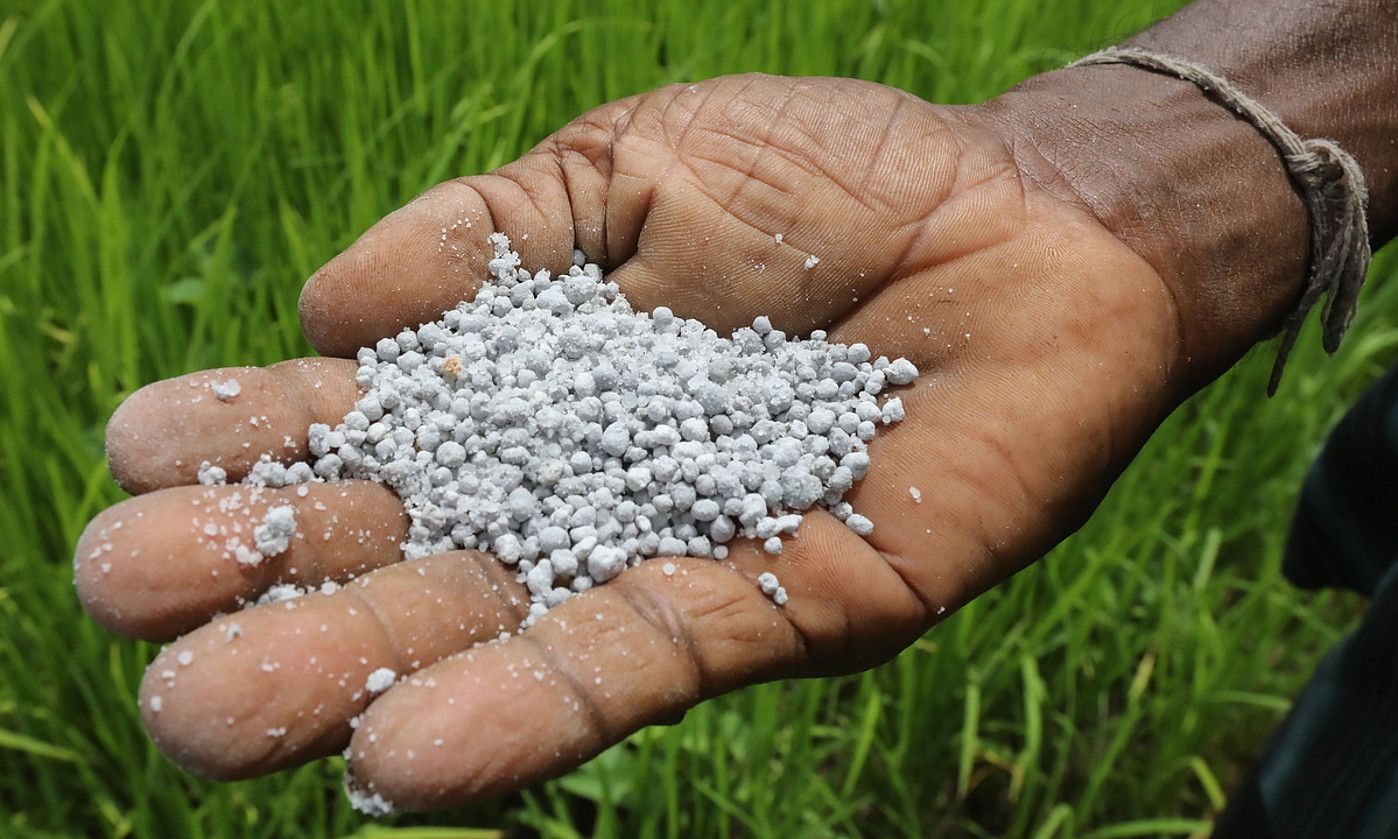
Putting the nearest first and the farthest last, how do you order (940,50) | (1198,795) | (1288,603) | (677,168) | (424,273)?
(424,273)
(677,168)
(1288,603)
(1198,795)
(940,50)

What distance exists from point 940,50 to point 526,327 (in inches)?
44.3

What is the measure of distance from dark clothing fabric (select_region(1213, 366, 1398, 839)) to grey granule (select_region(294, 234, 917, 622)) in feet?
1.61

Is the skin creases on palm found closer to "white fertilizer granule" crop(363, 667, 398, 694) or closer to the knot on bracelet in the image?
"white fertilizer granule" crop(363, 667, 398, 694)

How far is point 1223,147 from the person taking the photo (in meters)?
1.20

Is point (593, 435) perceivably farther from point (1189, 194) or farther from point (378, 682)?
point (1189, 194)

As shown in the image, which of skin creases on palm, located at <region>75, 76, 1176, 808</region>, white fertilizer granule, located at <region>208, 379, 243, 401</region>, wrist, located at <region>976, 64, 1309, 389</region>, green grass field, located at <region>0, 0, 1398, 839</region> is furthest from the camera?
green grass field, located at <region>0, 0, 1398, 839</region>

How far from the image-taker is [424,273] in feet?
3.61

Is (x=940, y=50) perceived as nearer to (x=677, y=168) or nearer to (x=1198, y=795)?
(x=677, y=168)

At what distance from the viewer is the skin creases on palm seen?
792 millimetres

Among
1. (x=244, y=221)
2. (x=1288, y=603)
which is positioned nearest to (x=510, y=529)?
(x=244, y=221)

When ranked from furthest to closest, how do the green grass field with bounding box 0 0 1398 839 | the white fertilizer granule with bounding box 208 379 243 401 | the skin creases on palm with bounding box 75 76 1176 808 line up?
the green grass field with bounding box 0 0 1398 839 → the white fertilizer granule with bounding box 208 379 243 401 → the skin creases on palm with bounding box 75 76 1176 808

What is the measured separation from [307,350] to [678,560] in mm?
706

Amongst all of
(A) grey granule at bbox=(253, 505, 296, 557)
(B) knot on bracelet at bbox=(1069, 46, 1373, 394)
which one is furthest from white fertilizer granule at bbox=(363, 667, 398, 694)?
(B) knot on bracelet at bbox=(1069, 46, 1373, 394)

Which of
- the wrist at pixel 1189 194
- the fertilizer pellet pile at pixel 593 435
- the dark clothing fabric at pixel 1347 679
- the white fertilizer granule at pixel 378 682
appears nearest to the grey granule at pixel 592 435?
the fertilizer pellet pile at pixel 593 435
